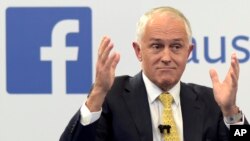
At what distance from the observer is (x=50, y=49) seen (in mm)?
2607

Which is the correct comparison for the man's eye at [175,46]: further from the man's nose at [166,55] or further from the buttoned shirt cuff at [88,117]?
the buttoned shirt cuff at [88,117]

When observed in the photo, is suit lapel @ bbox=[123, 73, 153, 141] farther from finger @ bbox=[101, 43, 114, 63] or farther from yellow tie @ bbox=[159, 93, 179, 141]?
finger @ bbox=[101, 43, 114, 63]

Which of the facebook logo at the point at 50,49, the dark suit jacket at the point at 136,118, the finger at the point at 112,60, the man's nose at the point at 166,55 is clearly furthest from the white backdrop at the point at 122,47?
the finger at the point at 112,60

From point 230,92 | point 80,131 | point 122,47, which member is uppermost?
point 122,47

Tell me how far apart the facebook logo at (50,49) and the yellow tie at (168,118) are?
27.5 inches

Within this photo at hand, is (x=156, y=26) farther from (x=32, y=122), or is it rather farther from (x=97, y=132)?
(x=32, y=122)

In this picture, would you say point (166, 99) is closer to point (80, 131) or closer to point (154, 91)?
point (154, 91)

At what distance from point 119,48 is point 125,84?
59 centimetres

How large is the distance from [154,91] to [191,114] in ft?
0.44

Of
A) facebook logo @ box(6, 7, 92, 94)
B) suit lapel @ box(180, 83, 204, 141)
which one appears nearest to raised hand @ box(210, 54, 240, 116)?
suit lapel @ box(180, 83, 204, 141)

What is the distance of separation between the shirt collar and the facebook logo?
642 millimetres

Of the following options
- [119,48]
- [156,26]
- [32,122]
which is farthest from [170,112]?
[32,122]

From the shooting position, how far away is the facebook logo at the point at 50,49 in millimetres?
2609

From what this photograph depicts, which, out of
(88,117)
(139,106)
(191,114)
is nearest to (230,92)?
(191,114)
